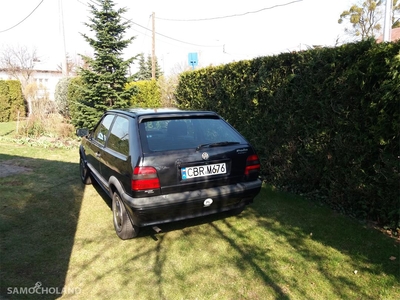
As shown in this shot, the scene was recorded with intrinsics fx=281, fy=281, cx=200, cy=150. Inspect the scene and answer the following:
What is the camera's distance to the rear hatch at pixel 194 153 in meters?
3.15

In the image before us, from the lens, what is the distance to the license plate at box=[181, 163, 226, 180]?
3.23 m

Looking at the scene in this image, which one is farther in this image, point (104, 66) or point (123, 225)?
point (104, 66)

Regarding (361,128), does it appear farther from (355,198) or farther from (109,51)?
(109,51)

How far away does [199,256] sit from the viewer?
3240 mm

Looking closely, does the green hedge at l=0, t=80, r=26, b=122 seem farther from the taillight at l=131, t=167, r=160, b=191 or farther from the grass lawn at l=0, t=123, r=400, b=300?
the taillight at l=131, t=167, r=160, b=191

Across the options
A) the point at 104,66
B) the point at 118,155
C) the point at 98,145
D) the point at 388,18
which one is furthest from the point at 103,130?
the point at 388,18

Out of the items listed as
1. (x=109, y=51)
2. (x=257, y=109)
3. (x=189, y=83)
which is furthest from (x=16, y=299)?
(x=109, y=51)

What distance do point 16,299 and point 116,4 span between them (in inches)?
418

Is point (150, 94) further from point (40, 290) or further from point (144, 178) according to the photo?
point (40, 290)

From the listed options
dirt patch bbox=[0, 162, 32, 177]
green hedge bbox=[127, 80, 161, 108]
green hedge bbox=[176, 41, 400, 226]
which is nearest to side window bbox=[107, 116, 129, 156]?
green hedge bbox=[176, 41, 400, 226]

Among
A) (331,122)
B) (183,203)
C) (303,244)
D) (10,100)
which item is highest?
(10,100)

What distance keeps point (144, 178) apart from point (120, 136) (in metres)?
0.98

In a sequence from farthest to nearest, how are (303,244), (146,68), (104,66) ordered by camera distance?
1. (146,68)
2. (104,66)
3. (303,244)

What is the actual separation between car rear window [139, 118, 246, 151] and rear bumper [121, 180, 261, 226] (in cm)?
57
